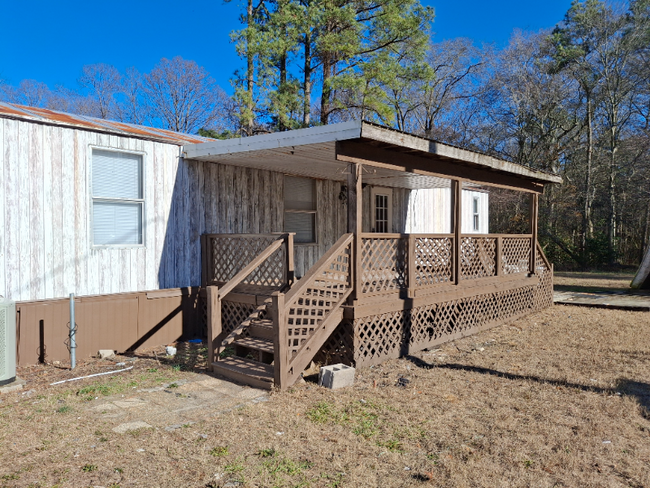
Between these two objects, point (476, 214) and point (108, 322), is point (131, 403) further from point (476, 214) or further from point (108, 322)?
point (476, 214)

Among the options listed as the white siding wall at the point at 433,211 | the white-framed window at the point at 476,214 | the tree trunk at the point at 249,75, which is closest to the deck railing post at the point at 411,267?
the white siding wall at the point at 433,211

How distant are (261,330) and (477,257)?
484cm

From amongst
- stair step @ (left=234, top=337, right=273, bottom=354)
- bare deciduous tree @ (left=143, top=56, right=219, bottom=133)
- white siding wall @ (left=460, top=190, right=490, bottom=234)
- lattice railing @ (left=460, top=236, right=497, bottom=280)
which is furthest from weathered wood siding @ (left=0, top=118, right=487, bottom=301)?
bare deciduous tree @ (left=143, top=56, right=219, bottom=133)

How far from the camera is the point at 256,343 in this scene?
6.50m

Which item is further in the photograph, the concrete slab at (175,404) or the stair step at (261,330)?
the stair step at (261,330)

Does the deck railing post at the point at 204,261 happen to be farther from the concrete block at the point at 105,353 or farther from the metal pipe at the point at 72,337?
the metal pipe at the point at 72,337

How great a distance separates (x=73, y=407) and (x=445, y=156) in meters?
6.01

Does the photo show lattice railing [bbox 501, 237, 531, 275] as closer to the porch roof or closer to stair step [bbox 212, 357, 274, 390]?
the porch roof

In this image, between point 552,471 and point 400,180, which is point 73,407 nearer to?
point 552,471

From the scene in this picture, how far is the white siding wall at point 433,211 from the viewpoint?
45.3 feet

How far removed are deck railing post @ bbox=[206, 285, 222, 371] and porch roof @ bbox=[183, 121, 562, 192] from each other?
83.6 inches

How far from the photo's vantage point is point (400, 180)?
1141 cm

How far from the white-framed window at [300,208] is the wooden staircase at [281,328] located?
311cm

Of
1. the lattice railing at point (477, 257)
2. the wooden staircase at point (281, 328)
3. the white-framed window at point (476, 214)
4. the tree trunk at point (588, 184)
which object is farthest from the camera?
the tree trunk at point (588, 184)
